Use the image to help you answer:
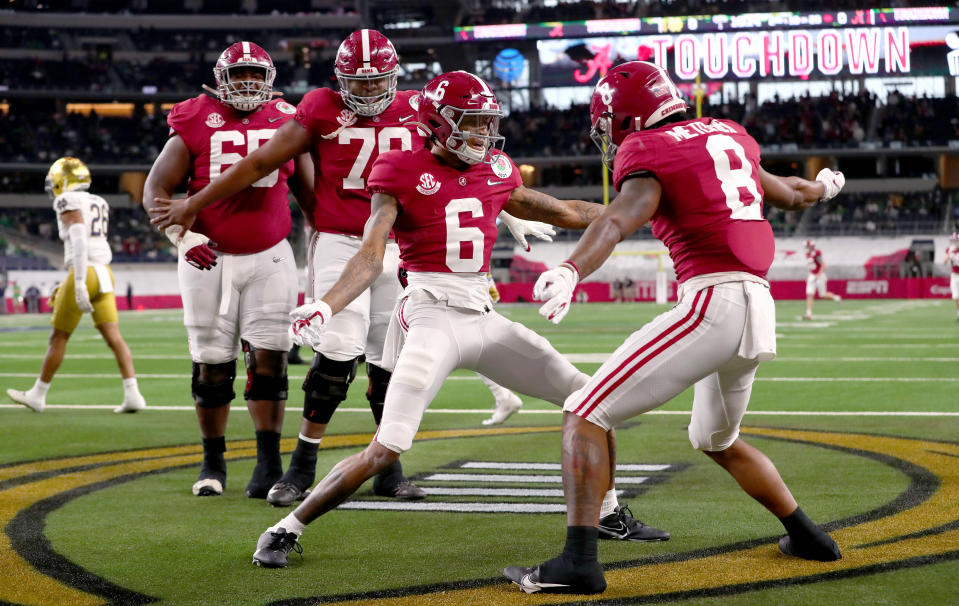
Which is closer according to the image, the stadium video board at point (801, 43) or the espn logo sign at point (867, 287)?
the espn logo sign at point (867, 287)

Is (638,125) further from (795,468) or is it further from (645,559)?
(795,468)

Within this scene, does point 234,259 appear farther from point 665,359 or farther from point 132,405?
point 132,405

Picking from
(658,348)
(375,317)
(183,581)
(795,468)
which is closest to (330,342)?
(375,317)

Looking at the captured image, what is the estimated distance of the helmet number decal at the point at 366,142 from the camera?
5.35 m

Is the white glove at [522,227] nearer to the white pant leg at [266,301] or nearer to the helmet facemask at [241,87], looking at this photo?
the white pant leg at [266,301]

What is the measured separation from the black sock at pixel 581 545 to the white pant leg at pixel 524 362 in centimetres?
82

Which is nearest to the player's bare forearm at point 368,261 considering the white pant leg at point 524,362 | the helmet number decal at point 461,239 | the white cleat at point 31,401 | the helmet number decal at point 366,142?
the helmet number decal at point 461,239

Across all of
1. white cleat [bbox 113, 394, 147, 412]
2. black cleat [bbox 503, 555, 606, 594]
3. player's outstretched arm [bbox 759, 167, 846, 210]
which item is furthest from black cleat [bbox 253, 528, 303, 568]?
white cleat [bbox 113, 394, 147, 412]

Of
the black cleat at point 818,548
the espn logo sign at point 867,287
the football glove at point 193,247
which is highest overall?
the football glove at point 193,247

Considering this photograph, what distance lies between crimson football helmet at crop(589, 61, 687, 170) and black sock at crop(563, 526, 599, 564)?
1363 mm

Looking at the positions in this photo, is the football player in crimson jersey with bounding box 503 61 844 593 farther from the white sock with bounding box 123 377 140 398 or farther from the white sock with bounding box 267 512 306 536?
the white sock with bounding box 123 377 140 398

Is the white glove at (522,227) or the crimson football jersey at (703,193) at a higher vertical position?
the crimson football jersey at (703,193)

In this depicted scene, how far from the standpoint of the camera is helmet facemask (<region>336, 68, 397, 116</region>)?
5.18 m

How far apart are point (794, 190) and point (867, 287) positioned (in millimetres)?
36766
